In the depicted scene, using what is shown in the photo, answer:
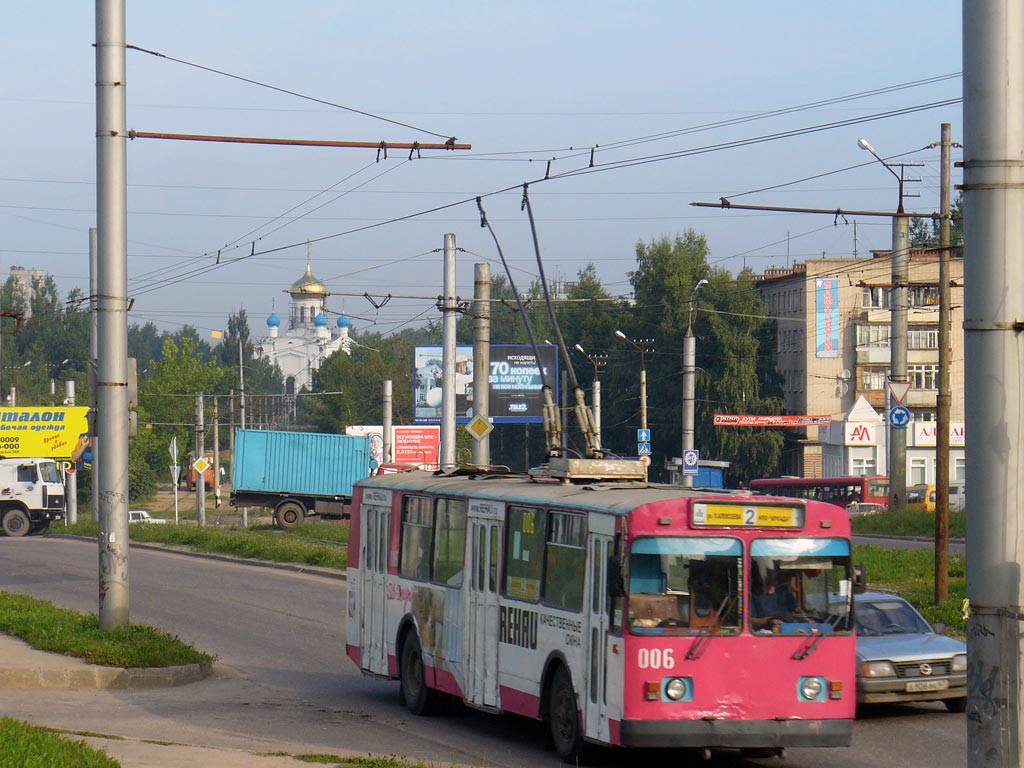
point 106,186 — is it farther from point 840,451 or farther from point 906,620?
point 840,451

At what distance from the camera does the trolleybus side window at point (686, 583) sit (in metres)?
9.56

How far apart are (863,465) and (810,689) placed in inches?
2704

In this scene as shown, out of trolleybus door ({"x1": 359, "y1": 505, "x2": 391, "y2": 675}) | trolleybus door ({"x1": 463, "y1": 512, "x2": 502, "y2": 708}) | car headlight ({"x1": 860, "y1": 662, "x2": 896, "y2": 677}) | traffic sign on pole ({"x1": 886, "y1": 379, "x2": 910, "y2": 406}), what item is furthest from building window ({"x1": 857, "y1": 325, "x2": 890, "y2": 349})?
trolleybus door ({"x1": 463, "y1": 512, "x2": 502, "y2": 708})

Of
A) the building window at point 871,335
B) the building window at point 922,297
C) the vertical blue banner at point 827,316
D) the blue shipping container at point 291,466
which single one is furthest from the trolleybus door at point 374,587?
the building window at point 871,335

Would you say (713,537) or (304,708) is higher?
(713,537)

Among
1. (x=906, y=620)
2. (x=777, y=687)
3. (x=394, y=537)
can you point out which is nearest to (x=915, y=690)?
(x=906, y=620)

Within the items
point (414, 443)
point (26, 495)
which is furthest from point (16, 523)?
point (414, 443)

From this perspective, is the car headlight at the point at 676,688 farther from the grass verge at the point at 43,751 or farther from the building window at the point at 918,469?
the building window at the point at 918,469

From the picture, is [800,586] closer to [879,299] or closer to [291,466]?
[291,466]

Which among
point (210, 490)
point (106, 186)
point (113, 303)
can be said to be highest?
point (106, 186)

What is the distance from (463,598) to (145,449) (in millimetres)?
83924

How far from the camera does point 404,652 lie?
13.6 metres

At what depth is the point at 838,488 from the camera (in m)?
60.2

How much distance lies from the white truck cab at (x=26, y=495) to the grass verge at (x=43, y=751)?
39087 mm
